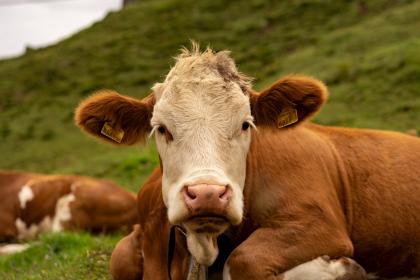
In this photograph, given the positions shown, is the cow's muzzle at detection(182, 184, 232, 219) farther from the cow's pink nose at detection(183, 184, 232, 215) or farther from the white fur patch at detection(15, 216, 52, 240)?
the white fur patch at detection(15, 216, 52, 240)

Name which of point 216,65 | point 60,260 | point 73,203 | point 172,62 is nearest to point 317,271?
point 216,65

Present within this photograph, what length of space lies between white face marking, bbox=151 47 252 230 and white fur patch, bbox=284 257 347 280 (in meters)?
0.80

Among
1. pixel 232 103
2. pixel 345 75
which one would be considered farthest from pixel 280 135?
pixel 345 75

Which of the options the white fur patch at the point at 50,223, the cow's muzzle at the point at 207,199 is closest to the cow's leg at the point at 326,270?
the cow's muzzle at the point at 207,199

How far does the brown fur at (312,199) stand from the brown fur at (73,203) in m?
6.78

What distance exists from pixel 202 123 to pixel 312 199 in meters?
1.20

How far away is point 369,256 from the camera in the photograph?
6.61 meters

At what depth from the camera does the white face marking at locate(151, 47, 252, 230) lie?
17.4 ft

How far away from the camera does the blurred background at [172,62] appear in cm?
1792

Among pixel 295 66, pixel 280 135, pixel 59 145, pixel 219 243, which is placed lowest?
pixel 59 145

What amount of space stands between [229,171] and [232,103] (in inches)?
21.0

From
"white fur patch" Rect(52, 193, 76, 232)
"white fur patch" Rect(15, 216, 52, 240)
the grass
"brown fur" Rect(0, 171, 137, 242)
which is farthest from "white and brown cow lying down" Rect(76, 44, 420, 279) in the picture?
"white fur patch" Rect(15, 216, 52, 240)

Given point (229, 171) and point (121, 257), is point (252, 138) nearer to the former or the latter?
point (229, 171)

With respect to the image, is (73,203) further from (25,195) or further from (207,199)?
(207,199)
